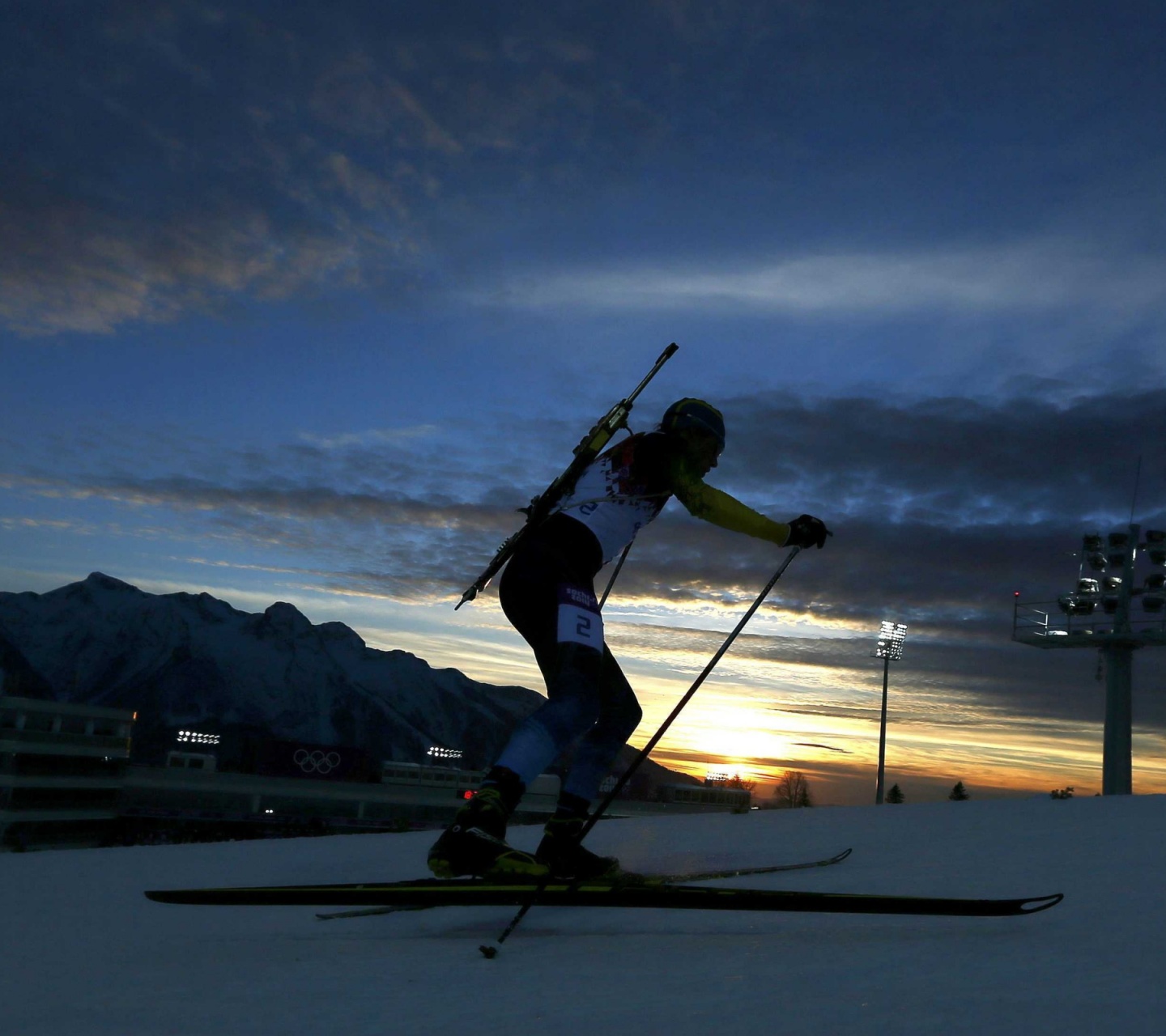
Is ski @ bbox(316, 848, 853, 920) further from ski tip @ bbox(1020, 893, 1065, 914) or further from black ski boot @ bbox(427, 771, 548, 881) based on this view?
ski tip @ bbox(1020, 893, 1065, 914)

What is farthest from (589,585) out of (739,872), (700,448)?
(739,872)

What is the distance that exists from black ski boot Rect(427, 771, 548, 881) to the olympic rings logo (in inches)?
3219

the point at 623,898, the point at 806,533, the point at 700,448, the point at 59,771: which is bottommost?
the point at 59,771

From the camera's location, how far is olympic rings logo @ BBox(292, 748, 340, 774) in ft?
259

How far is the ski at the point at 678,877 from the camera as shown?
9.92 feet

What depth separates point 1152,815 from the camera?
15.1ft

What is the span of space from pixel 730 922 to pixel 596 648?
3.13 feet

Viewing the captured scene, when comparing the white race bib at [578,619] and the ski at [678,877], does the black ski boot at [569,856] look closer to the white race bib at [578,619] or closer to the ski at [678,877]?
the ski at [678,877]

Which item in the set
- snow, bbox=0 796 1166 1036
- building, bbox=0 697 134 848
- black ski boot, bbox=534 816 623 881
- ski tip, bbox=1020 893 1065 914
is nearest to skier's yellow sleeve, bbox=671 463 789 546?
black ski boot, bbox=534 816 623 881

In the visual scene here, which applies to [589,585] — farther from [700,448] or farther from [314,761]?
[314,761]

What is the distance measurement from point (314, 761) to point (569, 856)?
81.9m

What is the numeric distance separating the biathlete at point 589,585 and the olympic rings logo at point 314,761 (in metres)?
81.3

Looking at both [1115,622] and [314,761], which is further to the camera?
[314,761]

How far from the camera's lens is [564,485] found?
3.68m
